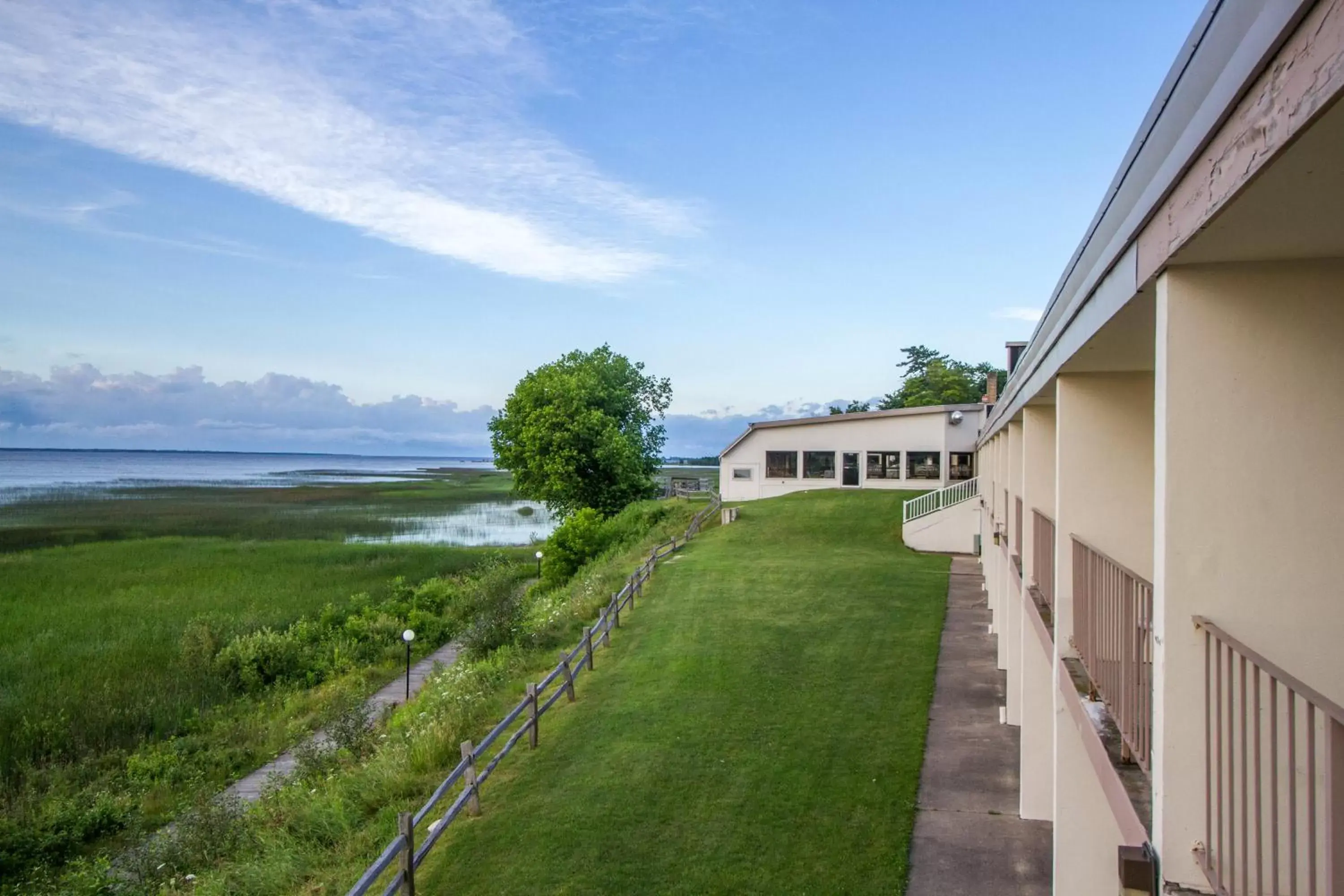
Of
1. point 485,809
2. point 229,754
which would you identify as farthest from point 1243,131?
point 229,754

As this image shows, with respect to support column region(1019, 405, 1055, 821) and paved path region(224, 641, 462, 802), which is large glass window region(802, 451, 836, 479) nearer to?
paved path region(224, 641, 462, 802)

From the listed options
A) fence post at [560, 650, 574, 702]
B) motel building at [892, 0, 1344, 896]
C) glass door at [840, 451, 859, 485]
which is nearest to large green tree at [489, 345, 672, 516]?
glass door at [840, 451, 859, 485]

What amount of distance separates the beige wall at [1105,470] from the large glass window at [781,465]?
35697mm

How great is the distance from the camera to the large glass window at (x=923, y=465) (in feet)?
126

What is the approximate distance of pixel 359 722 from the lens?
16.4 metres

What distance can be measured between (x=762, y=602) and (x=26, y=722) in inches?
604

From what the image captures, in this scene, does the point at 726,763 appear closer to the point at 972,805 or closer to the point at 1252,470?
the point at 972,805

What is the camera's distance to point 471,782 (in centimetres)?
1027

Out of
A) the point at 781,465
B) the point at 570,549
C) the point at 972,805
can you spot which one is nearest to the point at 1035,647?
the point at 972,805

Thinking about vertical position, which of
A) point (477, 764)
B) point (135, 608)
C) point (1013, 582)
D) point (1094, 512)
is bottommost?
point (135, 608)

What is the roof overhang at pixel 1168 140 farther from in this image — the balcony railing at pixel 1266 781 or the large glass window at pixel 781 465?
the large glass window at pixel 781 465

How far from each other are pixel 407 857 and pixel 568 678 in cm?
636

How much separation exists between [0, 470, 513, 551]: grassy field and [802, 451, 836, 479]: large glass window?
83.5ft

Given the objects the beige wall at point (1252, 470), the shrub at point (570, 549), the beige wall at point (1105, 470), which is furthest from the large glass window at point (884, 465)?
the beige wall at point (1252, 470)
